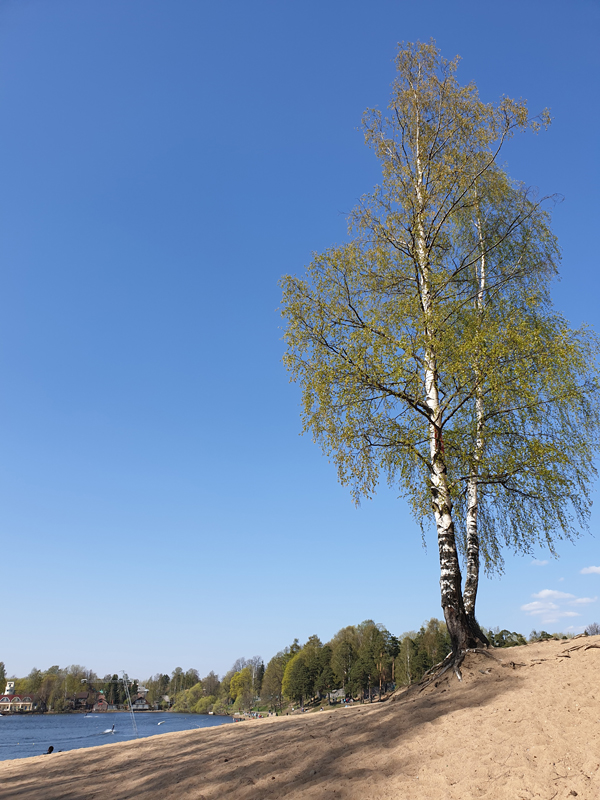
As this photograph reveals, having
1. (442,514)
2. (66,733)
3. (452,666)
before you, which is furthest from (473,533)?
(66,733)

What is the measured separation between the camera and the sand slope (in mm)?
5609

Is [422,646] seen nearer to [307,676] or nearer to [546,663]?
[307,676]

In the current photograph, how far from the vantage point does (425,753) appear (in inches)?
254

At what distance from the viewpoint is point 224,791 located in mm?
6941

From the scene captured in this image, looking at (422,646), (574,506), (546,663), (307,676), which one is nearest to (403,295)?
(574,506)

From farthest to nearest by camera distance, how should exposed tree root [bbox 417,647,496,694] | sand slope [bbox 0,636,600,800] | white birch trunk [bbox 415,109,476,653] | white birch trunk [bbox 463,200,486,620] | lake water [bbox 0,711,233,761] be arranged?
lake water [bbox 0,711,233,761] → white birch trunk [bbox 463,200,486,620] → white birch trunk [bbox 415,109,476,653] → exposed tree root [bbox 417,647,496,694] → sand slope [bbox 0,636,600,800]

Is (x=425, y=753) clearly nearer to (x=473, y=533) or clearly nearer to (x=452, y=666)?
(x=452, y=666)

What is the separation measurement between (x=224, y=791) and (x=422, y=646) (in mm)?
61859

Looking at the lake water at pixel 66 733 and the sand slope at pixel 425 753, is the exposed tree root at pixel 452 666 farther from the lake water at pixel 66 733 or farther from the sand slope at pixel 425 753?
the lake water at pixel 66 733

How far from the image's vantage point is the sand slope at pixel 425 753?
18.4 feet

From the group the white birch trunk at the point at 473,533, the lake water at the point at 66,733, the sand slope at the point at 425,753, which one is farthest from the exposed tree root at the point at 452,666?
the lake water at the point at 66,733

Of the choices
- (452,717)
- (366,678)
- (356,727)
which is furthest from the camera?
(366,678)

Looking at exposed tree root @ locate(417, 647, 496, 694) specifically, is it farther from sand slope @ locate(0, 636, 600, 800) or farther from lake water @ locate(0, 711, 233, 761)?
lake water @ locate(0, 711, 233, 761)

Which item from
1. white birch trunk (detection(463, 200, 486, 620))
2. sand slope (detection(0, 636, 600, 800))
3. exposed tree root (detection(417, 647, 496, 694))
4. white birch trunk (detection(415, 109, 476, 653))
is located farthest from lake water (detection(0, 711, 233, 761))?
white birch trunk (detection(415, 109, 476, 653))
